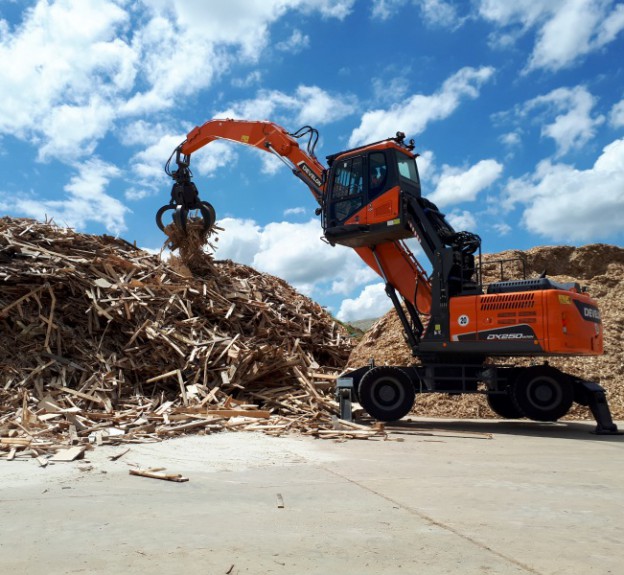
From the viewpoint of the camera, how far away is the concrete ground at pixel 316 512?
3703 millimetres

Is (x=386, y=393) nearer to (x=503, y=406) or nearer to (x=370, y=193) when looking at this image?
(x=503, y=406)

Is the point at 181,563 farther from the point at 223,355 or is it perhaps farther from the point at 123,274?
the point at 123,274

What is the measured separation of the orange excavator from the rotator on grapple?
328 cm

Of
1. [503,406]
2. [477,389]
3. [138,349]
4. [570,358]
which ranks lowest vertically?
[503,406]

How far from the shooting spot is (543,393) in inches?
429

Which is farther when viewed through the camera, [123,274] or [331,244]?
[123,274]

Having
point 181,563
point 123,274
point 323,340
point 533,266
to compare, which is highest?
point 533,266

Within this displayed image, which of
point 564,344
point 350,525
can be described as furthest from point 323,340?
point 350,525

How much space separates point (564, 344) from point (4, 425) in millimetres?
8613

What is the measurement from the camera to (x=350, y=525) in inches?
175

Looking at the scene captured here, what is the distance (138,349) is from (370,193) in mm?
5514

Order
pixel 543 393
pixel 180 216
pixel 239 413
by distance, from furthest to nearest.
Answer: pixel 180 216
pixel 543 393
pixel 239 413

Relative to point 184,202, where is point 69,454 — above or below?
below

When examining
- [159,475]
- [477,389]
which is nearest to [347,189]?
[477,389]
